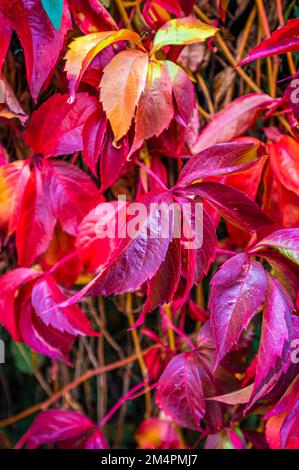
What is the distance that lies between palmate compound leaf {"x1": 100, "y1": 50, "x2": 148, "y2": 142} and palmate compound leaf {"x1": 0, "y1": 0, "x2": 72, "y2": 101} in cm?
6

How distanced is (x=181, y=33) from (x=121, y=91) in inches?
3.9

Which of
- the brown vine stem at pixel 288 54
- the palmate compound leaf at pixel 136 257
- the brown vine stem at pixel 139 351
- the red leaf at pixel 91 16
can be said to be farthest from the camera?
the brown vine stem at pixel 139 351

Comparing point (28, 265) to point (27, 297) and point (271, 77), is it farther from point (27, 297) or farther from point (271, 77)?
point (271, 77)

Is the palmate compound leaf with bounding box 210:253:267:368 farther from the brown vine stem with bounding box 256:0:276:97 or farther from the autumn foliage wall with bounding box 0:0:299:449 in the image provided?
the brown vine stem with bounding box 256:0:276:97

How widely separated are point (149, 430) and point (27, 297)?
10.7 inches

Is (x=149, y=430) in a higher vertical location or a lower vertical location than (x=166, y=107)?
lower

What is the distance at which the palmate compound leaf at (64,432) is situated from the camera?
2.27 ft

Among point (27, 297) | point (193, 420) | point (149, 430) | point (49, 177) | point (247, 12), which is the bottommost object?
point (149, 430)

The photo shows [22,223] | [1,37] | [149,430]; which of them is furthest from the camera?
[149,430]

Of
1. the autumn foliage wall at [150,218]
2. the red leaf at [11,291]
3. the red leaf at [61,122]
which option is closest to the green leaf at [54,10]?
the autumn foliage wall at [150,218]

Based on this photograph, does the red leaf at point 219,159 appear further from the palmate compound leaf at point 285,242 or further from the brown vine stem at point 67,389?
the brown vine stem at point 67,389

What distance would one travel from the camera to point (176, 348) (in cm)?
75

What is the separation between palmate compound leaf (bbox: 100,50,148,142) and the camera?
1.70 ft

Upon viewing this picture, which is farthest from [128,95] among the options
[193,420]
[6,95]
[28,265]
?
[193,420]
